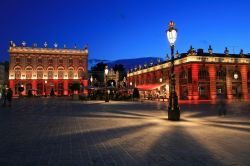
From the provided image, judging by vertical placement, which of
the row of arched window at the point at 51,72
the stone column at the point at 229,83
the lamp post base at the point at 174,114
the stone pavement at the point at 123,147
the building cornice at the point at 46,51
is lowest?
the stone pavement at the point at 123,147

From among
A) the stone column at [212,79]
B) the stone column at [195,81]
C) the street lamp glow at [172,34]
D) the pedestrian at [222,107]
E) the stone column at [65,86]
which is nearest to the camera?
the street lamp glow at [172,34]

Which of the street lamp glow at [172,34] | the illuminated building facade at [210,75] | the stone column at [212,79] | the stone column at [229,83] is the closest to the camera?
the street lamp glow at [172,34]

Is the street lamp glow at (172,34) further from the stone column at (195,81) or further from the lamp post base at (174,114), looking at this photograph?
the stone column at (195,81)

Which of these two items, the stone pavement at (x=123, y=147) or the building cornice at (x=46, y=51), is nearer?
the stone pavement at (x=123, y=147)

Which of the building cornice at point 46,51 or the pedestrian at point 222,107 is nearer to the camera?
the pedestrian at point 222,107

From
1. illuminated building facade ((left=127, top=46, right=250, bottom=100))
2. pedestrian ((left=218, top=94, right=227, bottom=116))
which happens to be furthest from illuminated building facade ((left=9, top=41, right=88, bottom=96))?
pedestrian ((left=218, top=94, right=227, bottom=116))

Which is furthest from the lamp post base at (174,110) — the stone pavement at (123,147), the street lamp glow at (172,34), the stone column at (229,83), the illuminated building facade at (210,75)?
the stone column at (229,83)

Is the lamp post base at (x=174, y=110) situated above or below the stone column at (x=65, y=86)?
below

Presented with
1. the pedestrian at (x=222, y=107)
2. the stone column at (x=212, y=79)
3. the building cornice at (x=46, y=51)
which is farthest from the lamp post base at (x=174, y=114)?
the building cornice at (x=46, y=51)

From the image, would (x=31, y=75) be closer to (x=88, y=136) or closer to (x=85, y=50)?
(x=85, y=50)

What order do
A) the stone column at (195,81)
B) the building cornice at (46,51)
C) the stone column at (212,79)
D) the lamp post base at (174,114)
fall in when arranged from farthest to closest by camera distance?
the building cornice at (46,51)
the stone column at (212,79)
the stone column at (195,81)
the lamp post base at (174,114)

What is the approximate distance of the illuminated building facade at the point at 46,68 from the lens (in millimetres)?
90375

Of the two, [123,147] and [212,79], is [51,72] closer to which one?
[212,79]

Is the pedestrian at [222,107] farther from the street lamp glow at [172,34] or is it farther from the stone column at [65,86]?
the stone column at [65,86]
